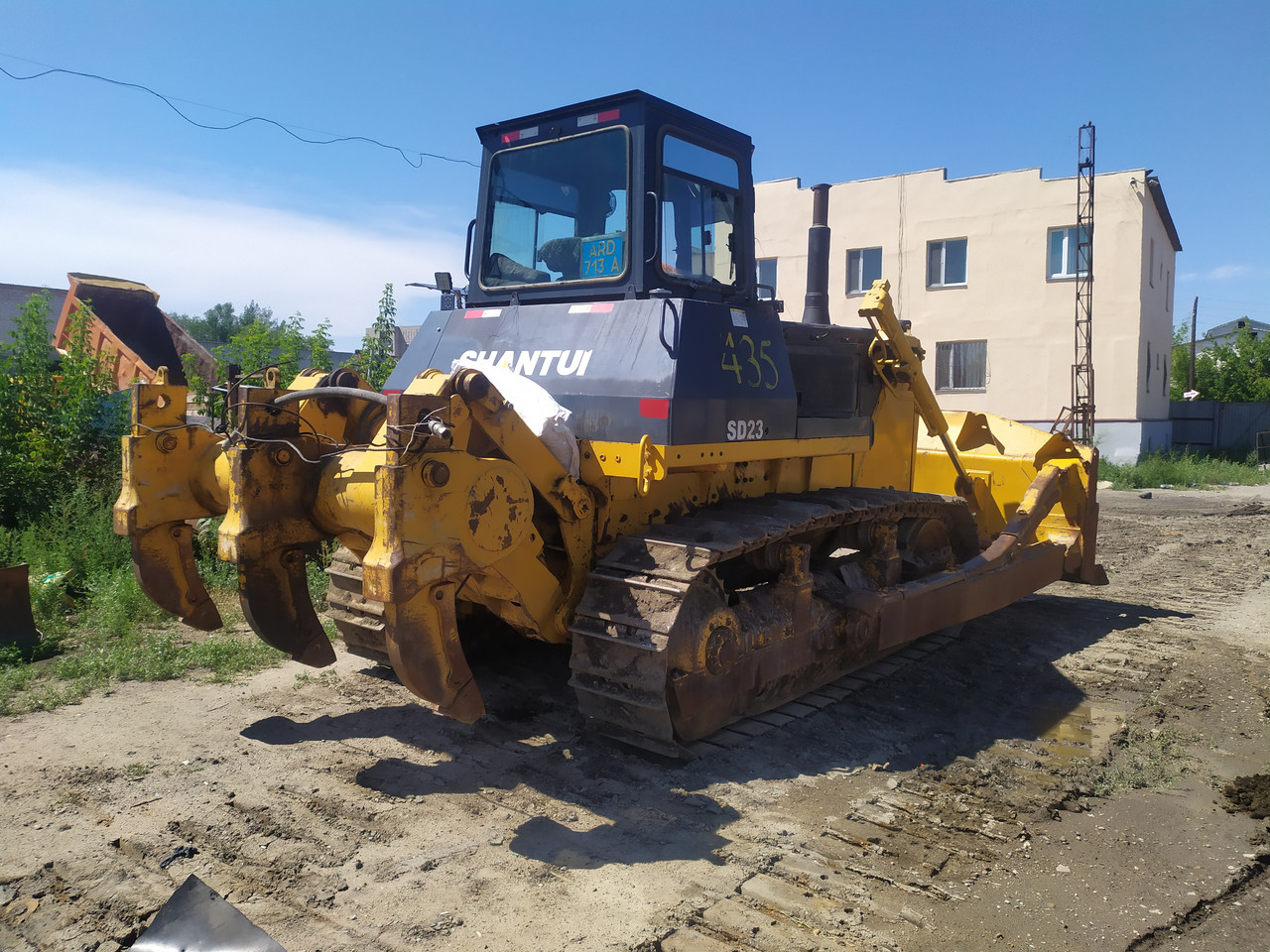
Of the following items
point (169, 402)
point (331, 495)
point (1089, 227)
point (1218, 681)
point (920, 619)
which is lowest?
point (1218, 681)

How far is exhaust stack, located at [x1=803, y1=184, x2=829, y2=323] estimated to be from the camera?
6.38m

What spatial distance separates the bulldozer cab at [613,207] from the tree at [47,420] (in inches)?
208

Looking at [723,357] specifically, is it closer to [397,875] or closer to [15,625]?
[397,875]

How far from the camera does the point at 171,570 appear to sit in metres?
4.72

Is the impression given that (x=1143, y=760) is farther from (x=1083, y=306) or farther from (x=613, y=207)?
(x=1083, y=306)

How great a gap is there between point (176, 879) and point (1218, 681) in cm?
615

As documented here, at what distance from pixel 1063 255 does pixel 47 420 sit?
2005 cm

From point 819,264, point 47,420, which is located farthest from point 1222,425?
point 47,420

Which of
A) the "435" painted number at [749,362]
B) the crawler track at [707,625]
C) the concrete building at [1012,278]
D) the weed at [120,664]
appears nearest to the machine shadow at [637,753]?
the crawler track at [707,625]

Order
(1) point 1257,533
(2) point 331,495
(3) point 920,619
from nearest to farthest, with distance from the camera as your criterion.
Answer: (2) point 331,495
(3) point 920,619
(1) point 1257,533

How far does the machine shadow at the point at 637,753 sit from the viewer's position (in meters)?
3.78

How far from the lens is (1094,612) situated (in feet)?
26.2

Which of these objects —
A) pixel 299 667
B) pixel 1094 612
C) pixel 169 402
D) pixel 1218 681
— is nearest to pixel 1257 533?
pixel 1094 612

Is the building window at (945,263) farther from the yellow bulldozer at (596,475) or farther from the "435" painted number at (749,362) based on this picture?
the "435" painted number at (749,362)
